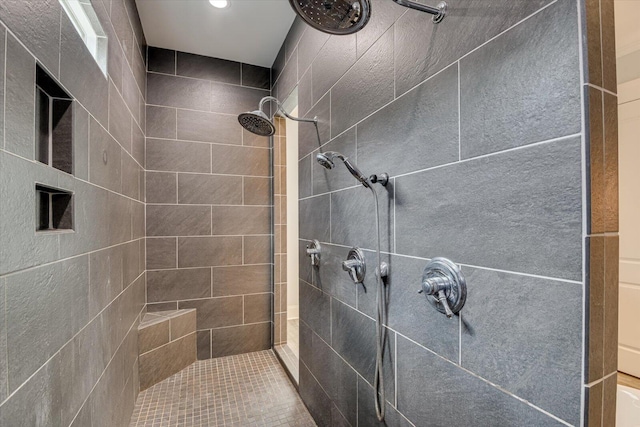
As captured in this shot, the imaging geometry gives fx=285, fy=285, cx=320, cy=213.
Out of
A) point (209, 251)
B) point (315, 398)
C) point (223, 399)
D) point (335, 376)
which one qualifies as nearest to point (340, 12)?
point (335, 376)

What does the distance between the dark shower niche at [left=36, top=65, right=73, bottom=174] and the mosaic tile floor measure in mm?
1614

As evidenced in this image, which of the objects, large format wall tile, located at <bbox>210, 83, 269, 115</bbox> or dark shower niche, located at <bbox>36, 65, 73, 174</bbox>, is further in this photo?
large format wall tile, located at <bbox>210, 83, 269, 115</bbox>

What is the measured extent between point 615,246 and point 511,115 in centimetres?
33

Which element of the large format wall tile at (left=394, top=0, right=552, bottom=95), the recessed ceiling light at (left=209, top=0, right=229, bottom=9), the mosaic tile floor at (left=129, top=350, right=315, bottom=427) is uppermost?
the recessed ceiling light at (left=209, top=0, right=229, bottom=9)

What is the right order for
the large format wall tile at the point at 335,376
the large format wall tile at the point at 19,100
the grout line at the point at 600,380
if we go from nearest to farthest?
the grout line at the point at 600,380
the large format wall tile at the point at 19,100
the large format wall tile at the point at 335,376

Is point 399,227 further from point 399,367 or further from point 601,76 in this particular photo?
point 601,76

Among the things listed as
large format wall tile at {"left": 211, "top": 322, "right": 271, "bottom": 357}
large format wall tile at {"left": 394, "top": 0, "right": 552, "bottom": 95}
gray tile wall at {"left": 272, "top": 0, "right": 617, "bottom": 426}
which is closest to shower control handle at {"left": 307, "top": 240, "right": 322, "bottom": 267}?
gray tile wall at {"left": 272, "top": 0, "right": 617, "bottom": 426}

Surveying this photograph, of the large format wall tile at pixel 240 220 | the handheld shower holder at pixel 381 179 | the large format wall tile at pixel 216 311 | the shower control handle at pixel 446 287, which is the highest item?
the handheld shower holder at pixel 381 179

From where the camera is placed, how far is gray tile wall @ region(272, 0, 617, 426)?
0.53 meters

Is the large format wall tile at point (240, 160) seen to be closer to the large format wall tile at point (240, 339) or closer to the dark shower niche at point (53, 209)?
the large format wall tile at point (240, 339)

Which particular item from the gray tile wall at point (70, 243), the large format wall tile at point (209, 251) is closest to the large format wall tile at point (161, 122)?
the gray tile wall at point (70, 243)

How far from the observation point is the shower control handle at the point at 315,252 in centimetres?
165

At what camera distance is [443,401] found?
2.68 feet

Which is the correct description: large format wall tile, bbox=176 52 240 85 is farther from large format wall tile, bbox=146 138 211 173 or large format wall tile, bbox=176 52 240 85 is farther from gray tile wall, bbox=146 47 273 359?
large format wall tile, bbox=146 138 211 173
